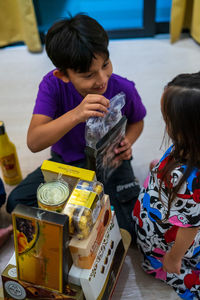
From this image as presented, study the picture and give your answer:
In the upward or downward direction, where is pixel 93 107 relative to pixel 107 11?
upward

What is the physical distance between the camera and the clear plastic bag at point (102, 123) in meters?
0.97

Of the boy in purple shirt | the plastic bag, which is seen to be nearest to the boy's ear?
the boy in purple shirt

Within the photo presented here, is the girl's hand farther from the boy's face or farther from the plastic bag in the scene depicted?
the boy's face

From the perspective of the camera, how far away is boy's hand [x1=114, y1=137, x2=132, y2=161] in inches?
45.7

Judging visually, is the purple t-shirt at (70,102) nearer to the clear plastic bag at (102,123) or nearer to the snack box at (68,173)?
the clear plastic bag at (102,123)

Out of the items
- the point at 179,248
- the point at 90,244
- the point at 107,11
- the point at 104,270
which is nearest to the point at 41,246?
the point at 90,244

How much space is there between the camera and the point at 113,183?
127 cm

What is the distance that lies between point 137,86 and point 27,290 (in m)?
1.46

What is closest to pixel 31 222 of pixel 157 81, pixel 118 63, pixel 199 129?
pixel 199 129

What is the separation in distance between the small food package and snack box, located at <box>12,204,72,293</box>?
30mm

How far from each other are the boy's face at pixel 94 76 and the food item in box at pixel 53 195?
342mm

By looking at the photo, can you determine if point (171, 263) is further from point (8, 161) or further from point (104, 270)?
point (8, 161)

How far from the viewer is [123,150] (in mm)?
1168

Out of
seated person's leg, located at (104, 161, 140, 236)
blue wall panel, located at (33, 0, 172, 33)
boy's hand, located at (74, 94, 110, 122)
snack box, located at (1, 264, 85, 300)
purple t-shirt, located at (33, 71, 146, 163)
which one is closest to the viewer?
snack box, located at (1, 264, 85, 300)
